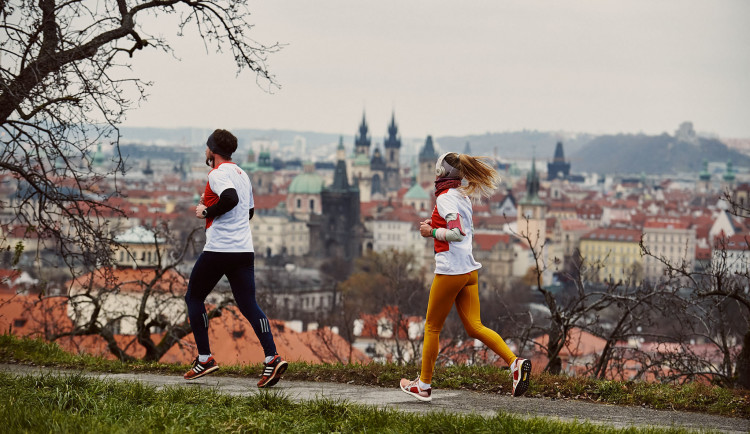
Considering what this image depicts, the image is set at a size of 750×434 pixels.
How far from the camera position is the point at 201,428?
5.46 m

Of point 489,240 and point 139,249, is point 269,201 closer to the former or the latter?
point 489,240

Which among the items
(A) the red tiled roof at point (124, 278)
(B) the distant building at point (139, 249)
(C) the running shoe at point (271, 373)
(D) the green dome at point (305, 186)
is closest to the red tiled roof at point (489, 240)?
(D) the green dome at point (305, 186)

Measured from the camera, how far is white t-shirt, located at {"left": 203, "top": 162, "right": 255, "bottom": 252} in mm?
6820

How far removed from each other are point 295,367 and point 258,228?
502 ft

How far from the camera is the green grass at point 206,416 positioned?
17.8 feet

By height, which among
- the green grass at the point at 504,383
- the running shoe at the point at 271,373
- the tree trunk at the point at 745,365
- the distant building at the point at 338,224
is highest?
the running shoe at the point at 271,373

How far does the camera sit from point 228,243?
6.86 m

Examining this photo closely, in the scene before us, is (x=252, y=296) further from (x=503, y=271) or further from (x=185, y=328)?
(x=503, y=271)

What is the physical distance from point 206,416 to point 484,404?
1.71 meters

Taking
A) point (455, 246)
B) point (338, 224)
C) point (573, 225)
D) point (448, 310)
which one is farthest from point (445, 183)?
point (573, 225)

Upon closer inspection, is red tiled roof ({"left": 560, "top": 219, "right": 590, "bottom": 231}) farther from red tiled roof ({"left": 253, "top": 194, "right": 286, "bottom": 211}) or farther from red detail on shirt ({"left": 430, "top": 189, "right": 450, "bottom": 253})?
red detail on shirt ({"left": 430, "top": 189, "right": 450, "bottom": 253})

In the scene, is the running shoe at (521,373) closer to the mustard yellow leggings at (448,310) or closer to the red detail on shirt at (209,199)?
the mustard yellow leggings at (448,310)

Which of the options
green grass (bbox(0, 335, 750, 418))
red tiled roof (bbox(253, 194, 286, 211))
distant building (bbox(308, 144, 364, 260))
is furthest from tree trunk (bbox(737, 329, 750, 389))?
red tiled roof (bbox(253, 194, 286, 211))

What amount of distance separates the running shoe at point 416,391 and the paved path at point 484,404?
0.04 meters
